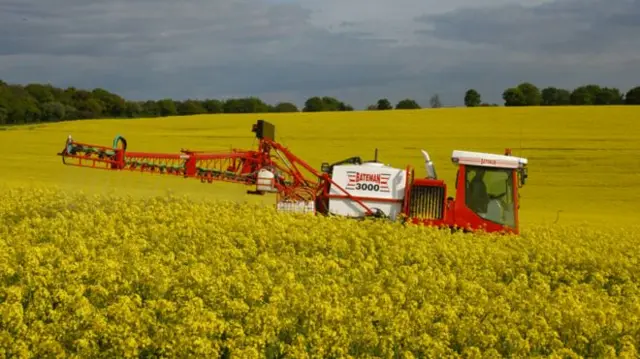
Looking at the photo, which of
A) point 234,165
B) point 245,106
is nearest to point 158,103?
point 245,106

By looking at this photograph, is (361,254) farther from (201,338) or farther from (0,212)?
(0,212)

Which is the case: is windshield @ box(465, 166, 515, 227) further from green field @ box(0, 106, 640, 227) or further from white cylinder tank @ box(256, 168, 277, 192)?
green field @ box(0, 106, 640, 227)

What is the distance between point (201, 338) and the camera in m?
5.70

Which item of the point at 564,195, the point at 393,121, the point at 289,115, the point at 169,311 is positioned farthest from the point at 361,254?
the point at 289,115

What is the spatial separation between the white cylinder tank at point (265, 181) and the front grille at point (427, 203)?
2.49m

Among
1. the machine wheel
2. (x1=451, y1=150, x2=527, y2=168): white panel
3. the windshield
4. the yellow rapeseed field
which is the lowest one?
the yellow rapeseed field

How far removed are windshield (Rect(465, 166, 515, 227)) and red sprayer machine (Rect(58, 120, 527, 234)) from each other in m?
0.02

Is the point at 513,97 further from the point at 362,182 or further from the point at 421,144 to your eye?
the point at 362,182

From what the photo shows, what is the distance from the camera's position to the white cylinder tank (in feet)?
45.0

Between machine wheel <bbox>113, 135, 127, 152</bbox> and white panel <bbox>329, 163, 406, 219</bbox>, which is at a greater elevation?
machine wheel <bbox>113, 135, 127, 152</bbox>

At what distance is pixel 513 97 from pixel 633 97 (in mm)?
8002

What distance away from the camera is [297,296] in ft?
22.2

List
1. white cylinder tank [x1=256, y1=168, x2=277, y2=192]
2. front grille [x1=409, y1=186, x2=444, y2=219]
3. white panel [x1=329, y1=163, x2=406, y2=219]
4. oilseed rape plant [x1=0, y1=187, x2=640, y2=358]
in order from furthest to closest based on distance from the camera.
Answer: white cylinder tank [x1=256, y1=168, x2=277, y2=192] → white panel [x1=329, y1=163, x2=406, y2=219] → front grille [x1=409, y1=186, x2=444, y2=219] → oilseed rape plant [x1=0, y1=187, x2=640, y2=358]

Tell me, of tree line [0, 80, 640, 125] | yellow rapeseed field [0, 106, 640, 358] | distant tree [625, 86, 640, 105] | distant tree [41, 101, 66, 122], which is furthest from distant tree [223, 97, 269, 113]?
yellow rapeseed field [0, 106, 640, 358]
